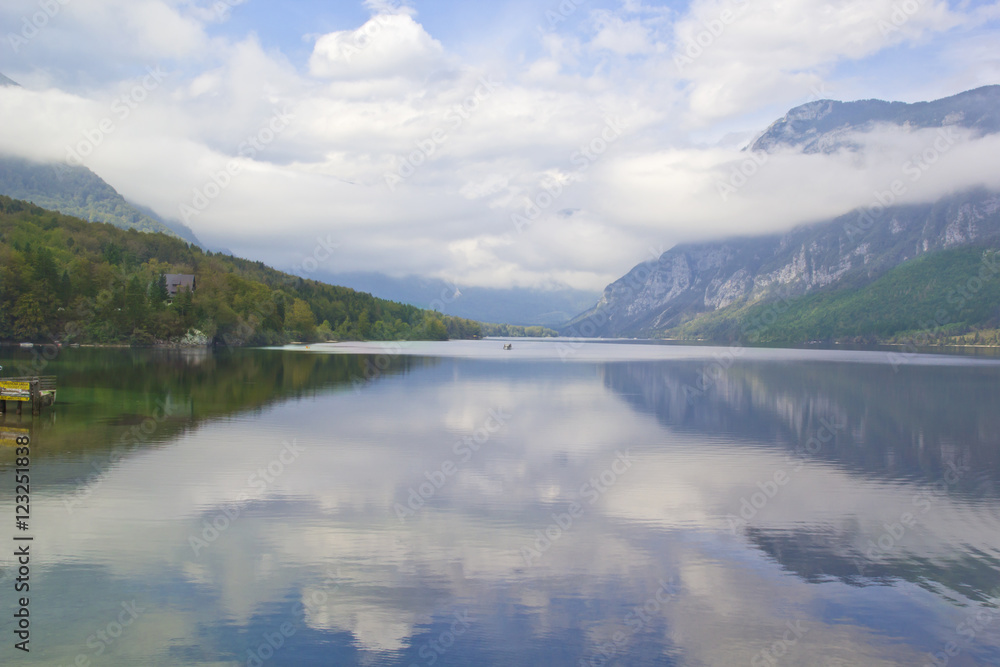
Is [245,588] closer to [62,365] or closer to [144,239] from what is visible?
[62,365]

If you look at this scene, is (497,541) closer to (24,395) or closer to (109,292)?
(24,395)

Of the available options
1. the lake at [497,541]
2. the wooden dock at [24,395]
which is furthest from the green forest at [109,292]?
the lake at [497,541]

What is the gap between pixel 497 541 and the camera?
1712cm

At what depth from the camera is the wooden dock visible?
116 ft

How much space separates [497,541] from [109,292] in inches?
4793

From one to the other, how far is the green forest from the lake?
283 feet

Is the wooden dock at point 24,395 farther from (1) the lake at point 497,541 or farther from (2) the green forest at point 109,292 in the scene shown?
(2) the green forest at point 109,292

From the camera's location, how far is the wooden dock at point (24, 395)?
1398 inches

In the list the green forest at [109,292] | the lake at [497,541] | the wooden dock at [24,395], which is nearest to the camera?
the lake at [497,541]

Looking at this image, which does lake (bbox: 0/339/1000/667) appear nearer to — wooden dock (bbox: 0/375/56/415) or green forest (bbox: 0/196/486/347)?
wooden dock (bbox: 0/375/56/415)

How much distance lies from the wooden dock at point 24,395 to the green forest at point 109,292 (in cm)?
8317

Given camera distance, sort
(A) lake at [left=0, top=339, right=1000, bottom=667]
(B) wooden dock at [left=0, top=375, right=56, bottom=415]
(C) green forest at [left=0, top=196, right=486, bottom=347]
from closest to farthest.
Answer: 1. (A) lake at [left=0, top=339, right=1000, bottom=667]
2. (B) wooden dock at [left=0, top=375, right=56, bottom=415]
3. (C) green forest at [left=0, top=196, right=486, bottom=347]

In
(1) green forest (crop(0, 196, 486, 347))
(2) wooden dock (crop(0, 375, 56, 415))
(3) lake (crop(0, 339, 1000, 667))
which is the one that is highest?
(1) green forest (crop(0, 196, 486, 347))

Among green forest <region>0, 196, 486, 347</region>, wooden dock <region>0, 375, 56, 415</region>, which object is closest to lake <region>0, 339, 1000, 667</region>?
wooden dock <region>0, 375, 56, 415</region>
